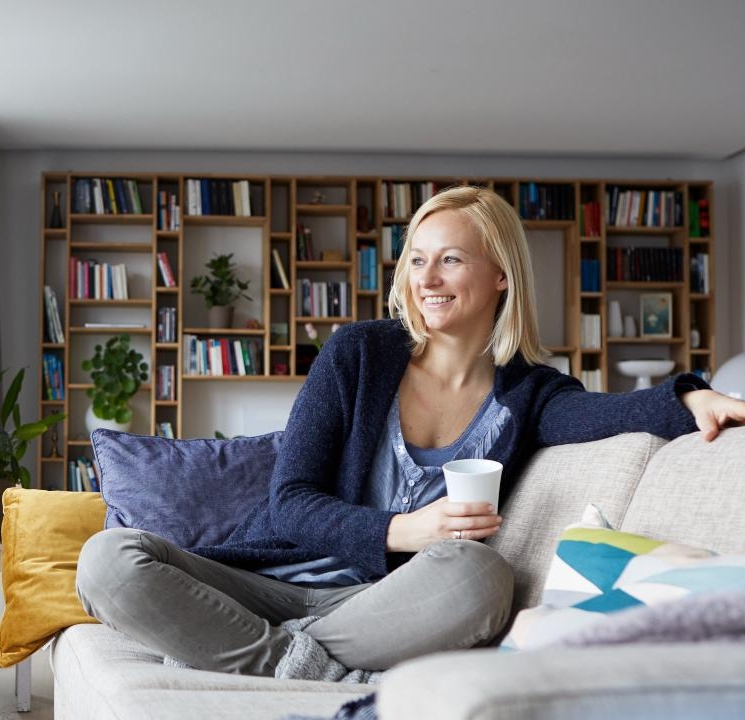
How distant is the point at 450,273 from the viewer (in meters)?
2.04

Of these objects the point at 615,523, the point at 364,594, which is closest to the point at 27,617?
the point at 364,594

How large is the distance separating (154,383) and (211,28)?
2.63 m

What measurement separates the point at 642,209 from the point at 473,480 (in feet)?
18.7

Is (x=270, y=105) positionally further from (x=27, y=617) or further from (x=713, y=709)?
(x=713, y=709)

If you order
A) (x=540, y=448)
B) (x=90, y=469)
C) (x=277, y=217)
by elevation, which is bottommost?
(x=90, y=469)

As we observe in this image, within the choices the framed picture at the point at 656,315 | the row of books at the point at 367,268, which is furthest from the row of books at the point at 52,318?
the framed picture at the point at 656,315

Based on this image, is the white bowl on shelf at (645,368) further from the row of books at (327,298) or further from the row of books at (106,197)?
the row of books at (106,197)

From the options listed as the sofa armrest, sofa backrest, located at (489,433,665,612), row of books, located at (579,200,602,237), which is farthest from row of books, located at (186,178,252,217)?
the sofa armrest

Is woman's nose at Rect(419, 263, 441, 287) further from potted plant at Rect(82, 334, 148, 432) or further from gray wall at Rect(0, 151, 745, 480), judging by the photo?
gray wall at Rect(0, 151, 745, 480)

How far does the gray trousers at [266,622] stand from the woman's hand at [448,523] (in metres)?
0.03

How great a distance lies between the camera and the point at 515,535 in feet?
6.07

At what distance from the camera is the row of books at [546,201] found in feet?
22.3

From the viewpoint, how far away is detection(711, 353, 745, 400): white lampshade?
4102mm

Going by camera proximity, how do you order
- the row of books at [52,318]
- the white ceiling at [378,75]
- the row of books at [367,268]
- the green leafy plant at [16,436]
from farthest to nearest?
1. the row of books at [367,268]
2. the row of books at [52,318]
3. the green leafy plant at [16,436]
4. the white ceiling at [378,75]
